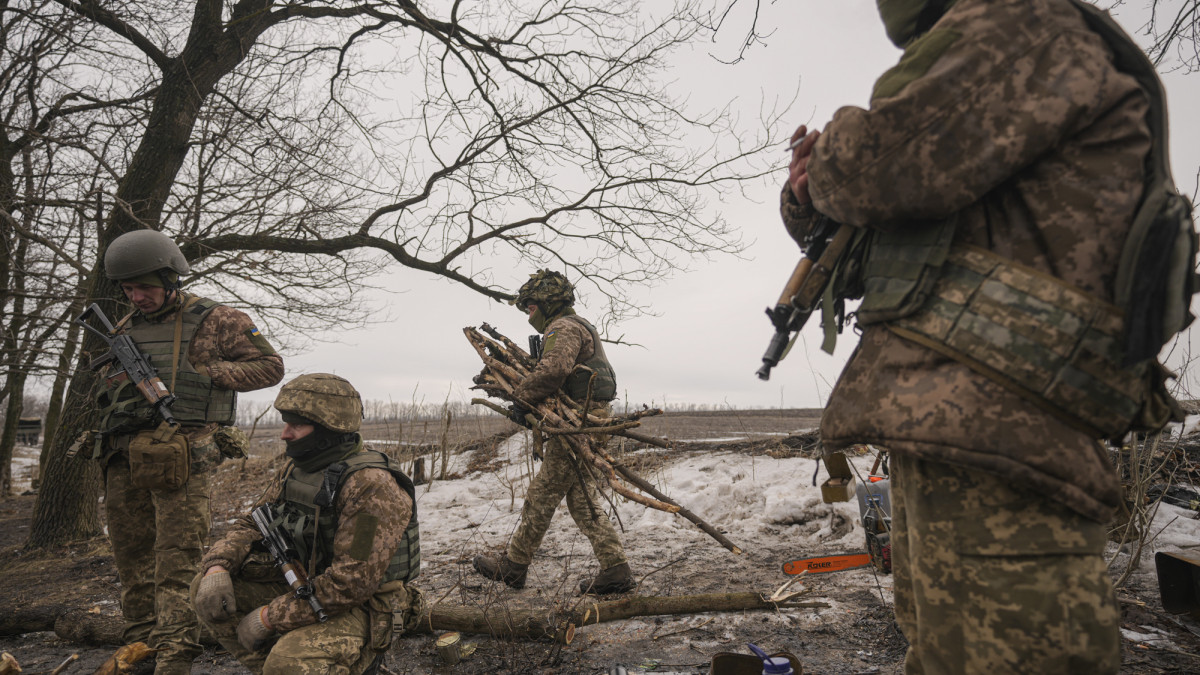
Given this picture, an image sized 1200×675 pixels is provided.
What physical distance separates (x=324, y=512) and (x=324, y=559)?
0.23m

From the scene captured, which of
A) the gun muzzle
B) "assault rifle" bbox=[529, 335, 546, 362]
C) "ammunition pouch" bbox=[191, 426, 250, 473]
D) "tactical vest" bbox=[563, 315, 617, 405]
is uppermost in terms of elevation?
"assault rifle" bbox=[529, 335, 546, 362]

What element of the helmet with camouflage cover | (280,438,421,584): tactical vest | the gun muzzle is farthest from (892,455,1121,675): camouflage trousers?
the helmet with camouflage cover

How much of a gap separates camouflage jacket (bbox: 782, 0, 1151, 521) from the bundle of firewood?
241 cm

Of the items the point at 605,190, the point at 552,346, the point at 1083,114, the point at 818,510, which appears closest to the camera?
the point at 1083,114

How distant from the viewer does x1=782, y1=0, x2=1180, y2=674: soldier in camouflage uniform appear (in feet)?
3.86

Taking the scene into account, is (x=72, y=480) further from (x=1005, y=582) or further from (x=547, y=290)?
(x=1005, y=582)

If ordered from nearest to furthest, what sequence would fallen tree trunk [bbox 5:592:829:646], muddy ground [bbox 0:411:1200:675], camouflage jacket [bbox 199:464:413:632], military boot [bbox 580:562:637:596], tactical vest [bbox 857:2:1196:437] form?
tactical vest [bbox 857:2:1196:437] < camouflage jacket [bbox 199:464:413:632] < muddy ground [bbox 0:411:1200:675] < fallen tree trunk [bbox 5:592:829:646] < military boot [bbox 580:562:637:596]

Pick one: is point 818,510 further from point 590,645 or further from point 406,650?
point 406,650

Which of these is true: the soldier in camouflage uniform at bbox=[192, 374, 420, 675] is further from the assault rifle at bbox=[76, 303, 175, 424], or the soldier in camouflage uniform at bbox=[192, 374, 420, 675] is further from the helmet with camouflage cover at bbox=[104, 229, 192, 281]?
the helmet with camouflage cover at bbox=[104, 229, 192, 281]

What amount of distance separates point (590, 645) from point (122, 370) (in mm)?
3143

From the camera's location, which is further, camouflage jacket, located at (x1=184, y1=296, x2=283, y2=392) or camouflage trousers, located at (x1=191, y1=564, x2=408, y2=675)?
camouflage jacket, located at (x1=184, y1=296, x2=283, y2=392)

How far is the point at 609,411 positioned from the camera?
4867mm

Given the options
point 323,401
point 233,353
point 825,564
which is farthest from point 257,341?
point 825,564

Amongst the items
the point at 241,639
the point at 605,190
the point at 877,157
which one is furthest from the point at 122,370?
the point at 605,190
